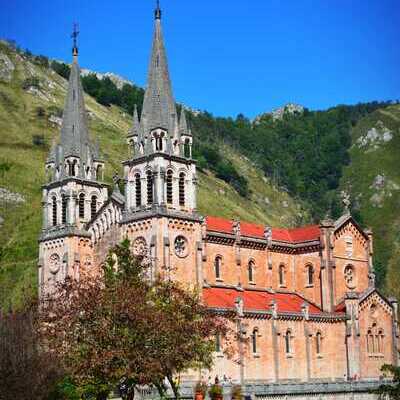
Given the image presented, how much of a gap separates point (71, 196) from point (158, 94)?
1167 centimetres

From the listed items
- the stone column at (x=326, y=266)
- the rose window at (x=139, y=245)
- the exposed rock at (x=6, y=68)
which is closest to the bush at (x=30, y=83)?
the exposed rock at (x=6, y=68)

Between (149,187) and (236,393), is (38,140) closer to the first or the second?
(149,187)

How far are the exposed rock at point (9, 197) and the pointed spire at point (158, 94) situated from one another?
60.5 meters

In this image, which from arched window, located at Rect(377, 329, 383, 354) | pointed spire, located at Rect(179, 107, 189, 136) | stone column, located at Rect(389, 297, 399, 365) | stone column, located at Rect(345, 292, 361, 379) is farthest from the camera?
stone column, located at Rect(389, 297, 399, 365)

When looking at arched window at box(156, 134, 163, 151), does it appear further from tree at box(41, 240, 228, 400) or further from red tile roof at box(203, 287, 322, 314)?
tree at box(41, 240, 228, 400)

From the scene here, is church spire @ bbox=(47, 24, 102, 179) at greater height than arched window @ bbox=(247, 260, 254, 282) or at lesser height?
greater

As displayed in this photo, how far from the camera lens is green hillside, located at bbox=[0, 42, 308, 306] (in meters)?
115

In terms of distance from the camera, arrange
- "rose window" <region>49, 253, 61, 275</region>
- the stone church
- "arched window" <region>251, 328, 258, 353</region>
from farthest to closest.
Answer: "rose window" <region>49, 253, 61, 275</region>
"arched window" <region>251, 328, 258, 353</region>
the stone church

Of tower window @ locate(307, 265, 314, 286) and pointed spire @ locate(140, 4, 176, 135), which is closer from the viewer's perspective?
pointed spire @ locate(140, 4, 176, 135)

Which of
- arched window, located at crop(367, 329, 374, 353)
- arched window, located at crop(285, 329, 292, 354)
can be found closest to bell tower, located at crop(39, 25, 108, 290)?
arched window, located at crop(285, 329, 292, 354)

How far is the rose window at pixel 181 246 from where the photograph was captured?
6944 cm

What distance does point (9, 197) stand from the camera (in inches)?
5079

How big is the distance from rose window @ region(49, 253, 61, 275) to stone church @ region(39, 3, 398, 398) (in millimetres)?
85

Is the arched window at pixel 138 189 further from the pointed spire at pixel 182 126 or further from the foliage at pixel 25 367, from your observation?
the foliage at pixel 25 367
